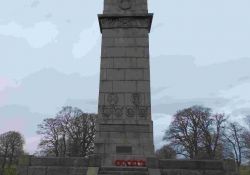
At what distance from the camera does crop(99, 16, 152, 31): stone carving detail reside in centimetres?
1922

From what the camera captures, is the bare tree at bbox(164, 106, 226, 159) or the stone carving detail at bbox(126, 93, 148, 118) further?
the bare tree at bbox(164, 106, 226, 159)

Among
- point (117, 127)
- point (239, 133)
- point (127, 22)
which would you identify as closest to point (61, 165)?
point (117, 127)

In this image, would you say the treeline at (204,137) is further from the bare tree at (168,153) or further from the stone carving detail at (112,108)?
the stone carving detail at (112,108)

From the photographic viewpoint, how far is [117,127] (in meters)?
17.3

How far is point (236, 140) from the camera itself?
1959 inches

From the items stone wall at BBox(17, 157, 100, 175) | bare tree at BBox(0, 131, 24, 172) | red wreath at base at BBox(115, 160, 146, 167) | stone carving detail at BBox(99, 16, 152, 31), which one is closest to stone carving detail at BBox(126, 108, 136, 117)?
red wreath at base at BBox(115, 160, 146, 167)

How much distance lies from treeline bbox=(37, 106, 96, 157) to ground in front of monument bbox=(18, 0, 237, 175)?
101ft

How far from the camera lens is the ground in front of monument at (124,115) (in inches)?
553

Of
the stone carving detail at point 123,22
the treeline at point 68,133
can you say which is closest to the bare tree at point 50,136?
the treeline at point 68,133

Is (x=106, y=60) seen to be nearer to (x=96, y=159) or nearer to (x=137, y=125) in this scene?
(x=137, y=125)

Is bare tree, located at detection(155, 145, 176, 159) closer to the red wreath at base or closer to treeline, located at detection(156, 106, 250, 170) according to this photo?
treeline, located at detection(156, 106, 250, 170)

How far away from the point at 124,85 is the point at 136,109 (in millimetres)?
1460

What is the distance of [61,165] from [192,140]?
Answer: 36.5 metres

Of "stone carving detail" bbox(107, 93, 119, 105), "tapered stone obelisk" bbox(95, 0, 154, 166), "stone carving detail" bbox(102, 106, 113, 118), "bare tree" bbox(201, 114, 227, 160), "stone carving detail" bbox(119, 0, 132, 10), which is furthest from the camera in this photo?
"bare tree" bbox(201, 114, 227, 160)
